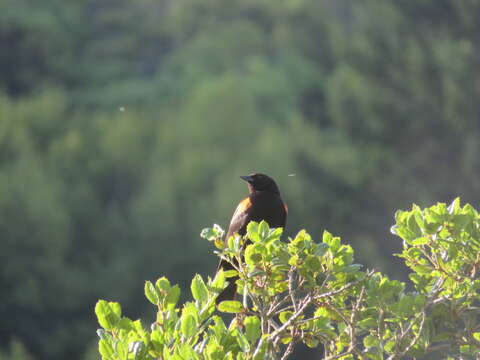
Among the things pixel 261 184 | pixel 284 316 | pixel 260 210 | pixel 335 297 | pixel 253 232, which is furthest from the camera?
pixel 261 184

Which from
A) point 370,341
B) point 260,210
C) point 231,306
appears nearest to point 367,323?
point 370,341

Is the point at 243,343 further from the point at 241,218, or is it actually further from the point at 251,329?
the point at 241,218

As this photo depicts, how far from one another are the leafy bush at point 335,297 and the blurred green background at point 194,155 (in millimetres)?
12588

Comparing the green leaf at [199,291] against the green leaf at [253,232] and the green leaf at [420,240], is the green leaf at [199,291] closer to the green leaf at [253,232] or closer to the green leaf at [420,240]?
the green leaf at [253,232]

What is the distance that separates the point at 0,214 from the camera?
57.8 feet

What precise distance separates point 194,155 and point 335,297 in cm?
1701

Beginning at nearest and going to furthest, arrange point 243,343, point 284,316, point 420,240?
point 243,343 < point 420,240 < point 284,316

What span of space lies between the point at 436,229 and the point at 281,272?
500 millimetres

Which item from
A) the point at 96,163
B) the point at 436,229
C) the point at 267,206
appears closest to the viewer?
the point at 436,229

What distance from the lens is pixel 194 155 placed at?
19.7 meters

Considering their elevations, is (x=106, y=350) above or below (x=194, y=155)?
below

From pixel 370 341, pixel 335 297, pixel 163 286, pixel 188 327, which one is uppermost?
pixel 163 286

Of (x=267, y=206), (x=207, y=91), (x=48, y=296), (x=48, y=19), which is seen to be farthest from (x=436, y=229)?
(x=48, y=19)

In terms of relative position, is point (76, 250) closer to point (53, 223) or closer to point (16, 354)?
point (53, 223)
